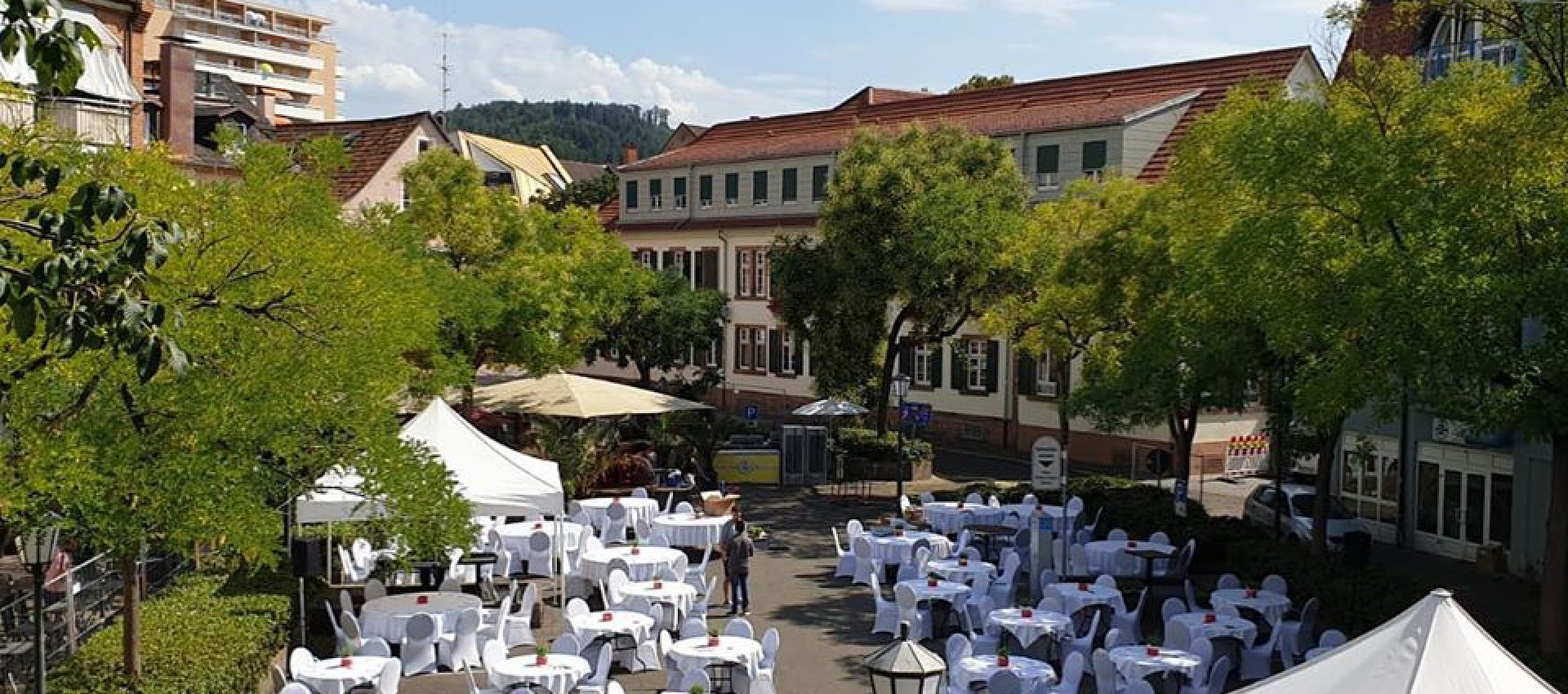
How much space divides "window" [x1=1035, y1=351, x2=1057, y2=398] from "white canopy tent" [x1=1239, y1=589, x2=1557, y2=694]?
32.8 metres

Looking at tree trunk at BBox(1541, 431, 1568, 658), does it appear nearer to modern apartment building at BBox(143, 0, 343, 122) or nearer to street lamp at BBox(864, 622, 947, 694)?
street lamp at BBox(864, 622, 947, 694)

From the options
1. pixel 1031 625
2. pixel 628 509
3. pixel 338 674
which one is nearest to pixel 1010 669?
pixel 1031 625

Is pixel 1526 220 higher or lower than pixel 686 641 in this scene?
higher

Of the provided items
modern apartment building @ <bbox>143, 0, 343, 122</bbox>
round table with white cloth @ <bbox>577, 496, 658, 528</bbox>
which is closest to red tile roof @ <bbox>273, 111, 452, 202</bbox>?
round table with white cloth @ <bbox>577, 496, 658, 528</bbox>

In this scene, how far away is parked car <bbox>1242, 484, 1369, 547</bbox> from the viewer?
2630 cm

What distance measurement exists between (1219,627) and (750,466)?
19.1 metres

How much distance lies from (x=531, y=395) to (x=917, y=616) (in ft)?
44.9

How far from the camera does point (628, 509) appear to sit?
25562 millimetres

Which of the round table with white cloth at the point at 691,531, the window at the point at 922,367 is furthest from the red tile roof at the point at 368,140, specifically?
the round table with white cloth at the point at 691,531

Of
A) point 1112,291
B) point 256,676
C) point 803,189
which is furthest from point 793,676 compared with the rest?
point 803,189

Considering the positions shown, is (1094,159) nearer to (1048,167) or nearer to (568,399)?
(1048,167)

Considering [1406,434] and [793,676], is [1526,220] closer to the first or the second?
[793,676]

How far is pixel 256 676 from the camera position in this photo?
14422 mm

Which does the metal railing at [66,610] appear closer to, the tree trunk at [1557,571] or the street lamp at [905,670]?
the street lamp at [905,670]
